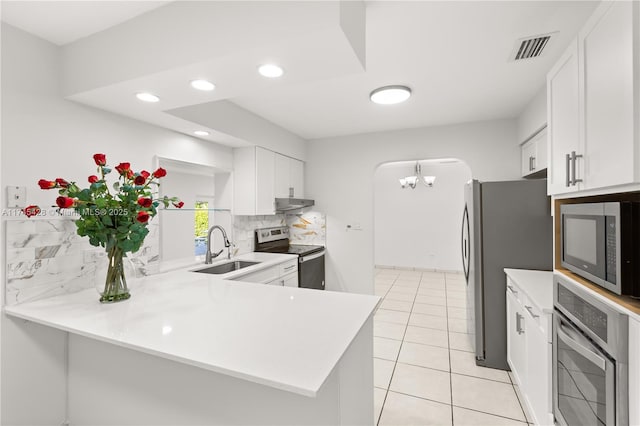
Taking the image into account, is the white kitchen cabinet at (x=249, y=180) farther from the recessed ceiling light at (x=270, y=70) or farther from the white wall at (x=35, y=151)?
the recessed ceiling light at (x=270, y=70)

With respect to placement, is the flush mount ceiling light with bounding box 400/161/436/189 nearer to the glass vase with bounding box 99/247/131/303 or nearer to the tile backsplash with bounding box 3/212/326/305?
the tile backsplash with bounding box 3/212/326/305

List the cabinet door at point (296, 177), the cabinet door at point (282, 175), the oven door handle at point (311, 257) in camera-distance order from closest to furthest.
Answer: the oven door handle at point (311, 257) < the cabinet door at point (282, 175) < the cabinet door at point (296, 177)

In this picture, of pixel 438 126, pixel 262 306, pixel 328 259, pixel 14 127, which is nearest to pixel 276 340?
pixel 262 306

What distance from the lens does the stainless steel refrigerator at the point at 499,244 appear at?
2432mm

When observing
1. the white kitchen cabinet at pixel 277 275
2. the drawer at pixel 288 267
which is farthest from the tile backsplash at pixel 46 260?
the drawer at pixel 288 267

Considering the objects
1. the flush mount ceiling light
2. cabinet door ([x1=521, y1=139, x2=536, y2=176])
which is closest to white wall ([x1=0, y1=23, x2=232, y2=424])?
cabinet door ([x1=521, y1=139, x2=536, y2=176])

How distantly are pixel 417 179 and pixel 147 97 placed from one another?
515 cm

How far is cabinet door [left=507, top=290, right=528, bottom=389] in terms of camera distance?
2011 mm

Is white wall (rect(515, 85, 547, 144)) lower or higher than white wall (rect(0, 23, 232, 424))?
higher

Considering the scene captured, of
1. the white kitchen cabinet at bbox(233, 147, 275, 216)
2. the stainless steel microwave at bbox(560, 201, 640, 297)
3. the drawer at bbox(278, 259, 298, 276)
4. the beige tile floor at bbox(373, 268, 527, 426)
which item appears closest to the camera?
the stainless steel microwave at bbox(560, 201, 640, 297)

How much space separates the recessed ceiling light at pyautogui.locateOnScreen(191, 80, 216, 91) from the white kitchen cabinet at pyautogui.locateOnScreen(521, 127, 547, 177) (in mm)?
2801

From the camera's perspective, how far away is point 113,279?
1.56m

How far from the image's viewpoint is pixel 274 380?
0.83 m

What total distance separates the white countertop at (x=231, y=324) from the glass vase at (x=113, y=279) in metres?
0.05
